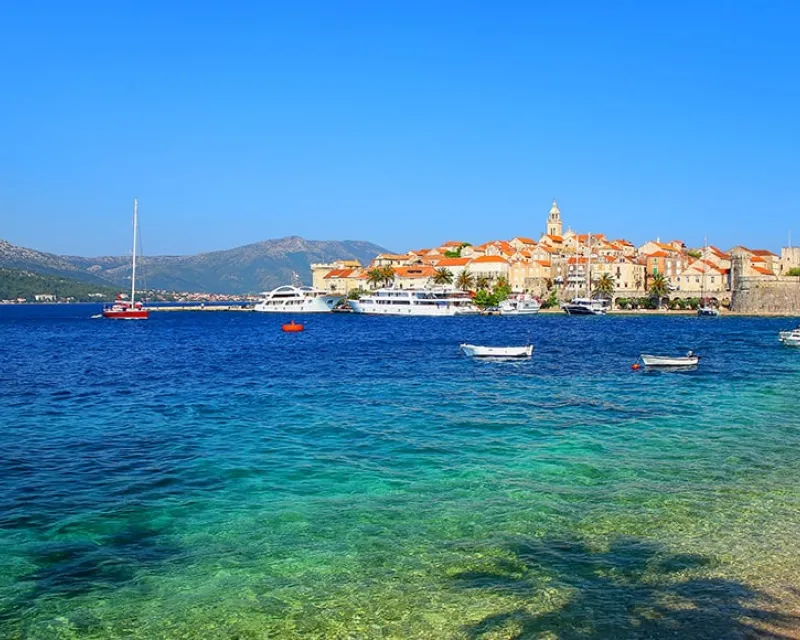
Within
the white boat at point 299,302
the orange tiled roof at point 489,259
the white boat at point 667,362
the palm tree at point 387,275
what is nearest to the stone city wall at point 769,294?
the orange tiled roof at point 489,259

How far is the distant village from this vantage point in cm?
11969

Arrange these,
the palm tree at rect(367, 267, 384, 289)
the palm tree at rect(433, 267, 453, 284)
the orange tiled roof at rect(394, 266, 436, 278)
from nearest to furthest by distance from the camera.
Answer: the palm tree at rect(433, 267, 453, 284), the orange tiled roof at rect(394, 266, 436, 278), the palm tree at rect(367, 267, 384, 289)

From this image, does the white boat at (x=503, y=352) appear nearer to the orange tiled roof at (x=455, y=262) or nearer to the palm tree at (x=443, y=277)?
the palm tree at (x=443, y=277)

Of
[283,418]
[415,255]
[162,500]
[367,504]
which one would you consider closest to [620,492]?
[367,504]

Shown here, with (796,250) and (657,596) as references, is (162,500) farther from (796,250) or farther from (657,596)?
(796,250)

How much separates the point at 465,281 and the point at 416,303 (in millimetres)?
22789

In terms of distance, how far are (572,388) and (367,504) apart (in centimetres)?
1814

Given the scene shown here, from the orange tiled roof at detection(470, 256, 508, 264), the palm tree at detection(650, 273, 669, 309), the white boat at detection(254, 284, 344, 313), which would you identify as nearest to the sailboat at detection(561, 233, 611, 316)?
the palm tree at detection(650, 273, 669, 309)

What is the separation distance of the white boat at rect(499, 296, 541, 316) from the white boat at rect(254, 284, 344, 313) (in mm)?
32567

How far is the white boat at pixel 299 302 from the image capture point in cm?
12738

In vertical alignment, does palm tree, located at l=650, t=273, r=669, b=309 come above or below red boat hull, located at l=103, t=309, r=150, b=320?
above

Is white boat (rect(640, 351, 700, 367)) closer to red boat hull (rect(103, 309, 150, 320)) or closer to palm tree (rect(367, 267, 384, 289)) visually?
red boat hull (rect(103, 309, 150, 320))

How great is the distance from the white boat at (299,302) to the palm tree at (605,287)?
4562 cm

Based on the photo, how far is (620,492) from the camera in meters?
13.5
